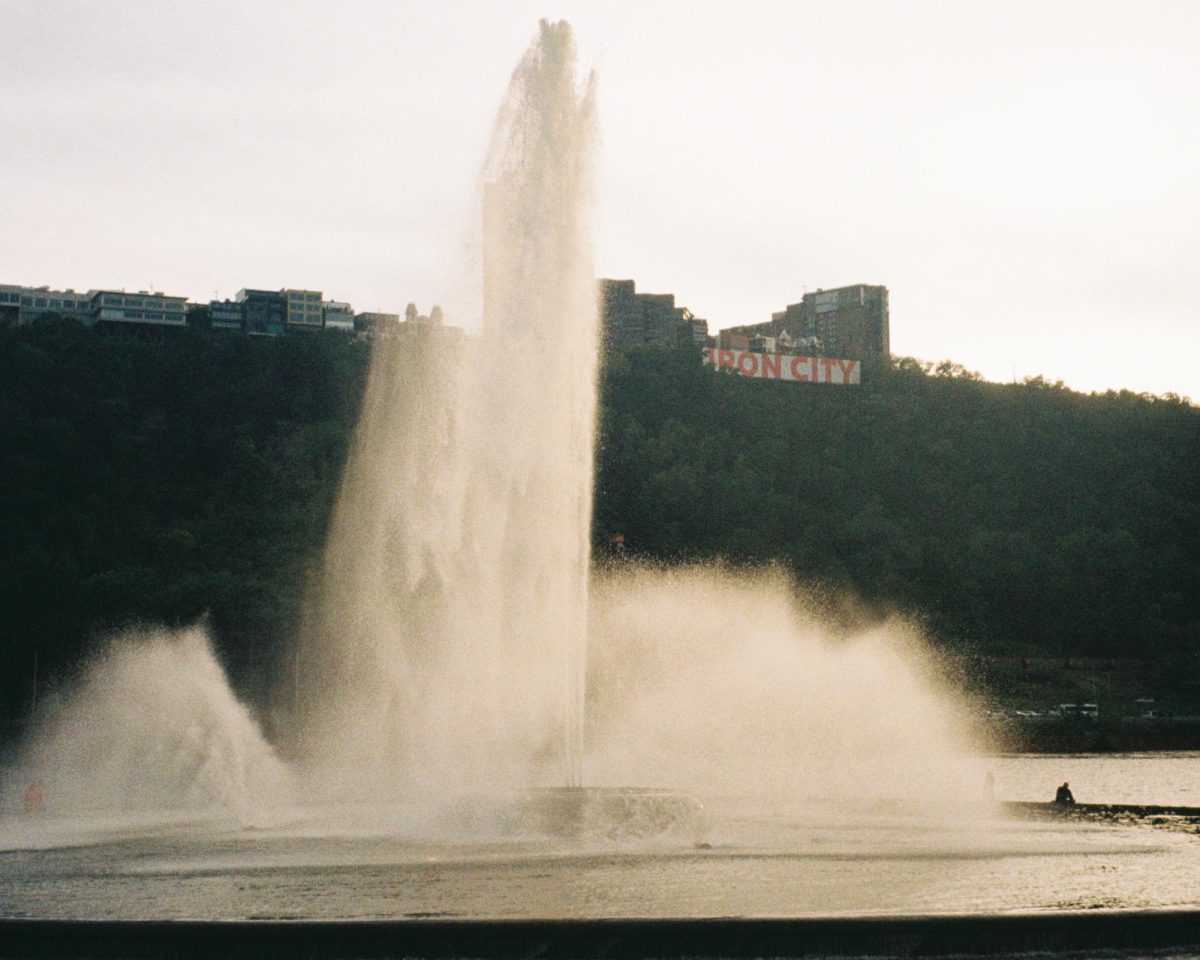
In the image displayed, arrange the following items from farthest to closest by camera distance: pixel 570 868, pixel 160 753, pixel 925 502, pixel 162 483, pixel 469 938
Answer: pixel 925 502 < pixel 162 483 < pixel 160 753 < pixel 570 868 < pixel 469 938

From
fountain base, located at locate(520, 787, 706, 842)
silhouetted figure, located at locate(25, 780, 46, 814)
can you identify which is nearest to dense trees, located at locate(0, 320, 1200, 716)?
silhouetted figure, located at locate(25, 780, 46, 814)

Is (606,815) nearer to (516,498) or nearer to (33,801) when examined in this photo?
(516,498)

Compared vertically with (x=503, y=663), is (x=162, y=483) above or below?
above

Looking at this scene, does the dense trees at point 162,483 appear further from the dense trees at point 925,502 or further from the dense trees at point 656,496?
the dense trees at point 925,502

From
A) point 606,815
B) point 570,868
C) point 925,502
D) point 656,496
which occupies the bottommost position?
point 570,868

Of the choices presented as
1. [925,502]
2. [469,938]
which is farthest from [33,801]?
[925,502]

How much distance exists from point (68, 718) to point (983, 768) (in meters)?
49.3

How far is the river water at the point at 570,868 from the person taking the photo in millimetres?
25484

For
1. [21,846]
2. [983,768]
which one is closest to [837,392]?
[983,768]

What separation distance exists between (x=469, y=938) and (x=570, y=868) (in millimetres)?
8582

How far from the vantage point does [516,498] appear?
3978 cm

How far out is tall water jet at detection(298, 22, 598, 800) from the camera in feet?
128

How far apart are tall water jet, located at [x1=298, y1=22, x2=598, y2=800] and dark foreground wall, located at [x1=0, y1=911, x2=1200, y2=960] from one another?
1605 cm

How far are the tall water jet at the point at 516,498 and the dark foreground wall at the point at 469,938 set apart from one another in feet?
52.7
